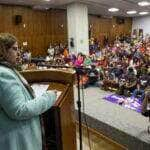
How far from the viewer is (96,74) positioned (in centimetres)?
720

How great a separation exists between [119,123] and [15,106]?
115 inches

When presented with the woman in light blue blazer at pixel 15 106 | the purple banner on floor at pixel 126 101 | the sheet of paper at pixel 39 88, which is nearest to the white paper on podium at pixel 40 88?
the sheet of paper at pixel 39 88

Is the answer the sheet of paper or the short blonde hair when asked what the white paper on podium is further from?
the short blonde hair

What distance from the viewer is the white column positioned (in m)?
10.3

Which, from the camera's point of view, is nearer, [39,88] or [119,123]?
[39,88]

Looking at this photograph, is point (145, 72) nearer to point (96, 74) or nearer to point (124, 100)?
point (124, 100)

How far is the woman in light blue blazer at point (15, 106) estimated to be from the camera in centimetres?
134

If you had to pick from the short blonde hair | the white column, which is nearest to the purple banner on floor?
the short blonde hair

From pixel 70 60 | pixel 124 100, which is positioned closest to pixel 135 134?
pixel 124 100

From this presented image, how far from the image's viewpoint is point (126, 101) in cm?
523

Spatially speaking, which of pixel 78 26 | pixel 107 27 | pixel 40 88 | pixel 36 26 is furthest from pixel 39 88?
pixel 107 27

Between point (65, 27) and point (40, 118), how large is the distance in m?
11.1

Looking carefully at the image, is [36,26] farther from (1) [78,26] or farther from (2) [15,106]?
(2) [15,106]

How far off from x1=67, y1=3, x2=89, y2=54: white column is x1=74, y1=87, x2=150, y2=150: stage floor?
512 centimetres
